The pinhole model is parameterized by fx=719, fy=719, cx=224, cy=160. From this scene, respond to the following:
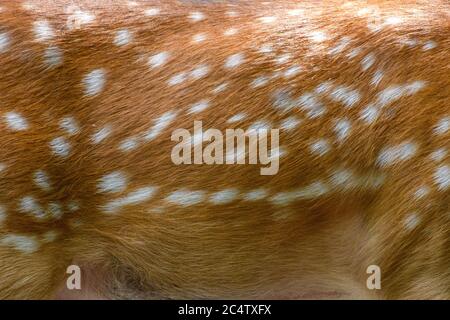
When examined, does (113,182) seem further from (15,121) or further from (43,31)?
(43,31)

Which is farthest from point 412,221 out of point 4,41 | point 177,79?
point 4,41

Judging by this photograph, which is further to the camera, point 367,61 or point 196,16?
point 196,16

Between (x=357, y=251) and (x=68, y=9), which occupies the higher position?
(x=68, y=9)

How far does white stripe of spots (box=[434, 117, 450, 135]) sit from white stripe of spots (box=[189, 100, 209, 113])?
1.99ft

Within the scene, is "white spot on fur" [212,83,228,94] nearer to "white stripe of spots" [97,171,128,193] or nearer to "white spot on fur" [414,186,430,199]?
"white stripe of spots" [97,171,128,193]

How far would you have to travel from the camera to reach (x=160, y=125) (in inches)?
74.7

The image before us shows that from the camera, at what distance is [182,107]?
1909 mm

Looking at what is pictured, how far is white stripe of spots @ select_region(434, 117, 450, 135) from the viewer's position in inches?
73.7

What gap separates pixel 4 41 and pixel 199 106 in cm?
55

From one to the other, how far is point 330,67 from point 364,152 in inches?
9.7

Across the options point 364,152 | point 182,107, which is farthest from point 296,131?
point 182,107

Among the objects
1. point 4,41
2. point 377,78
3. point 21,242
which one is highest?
point 4,41
